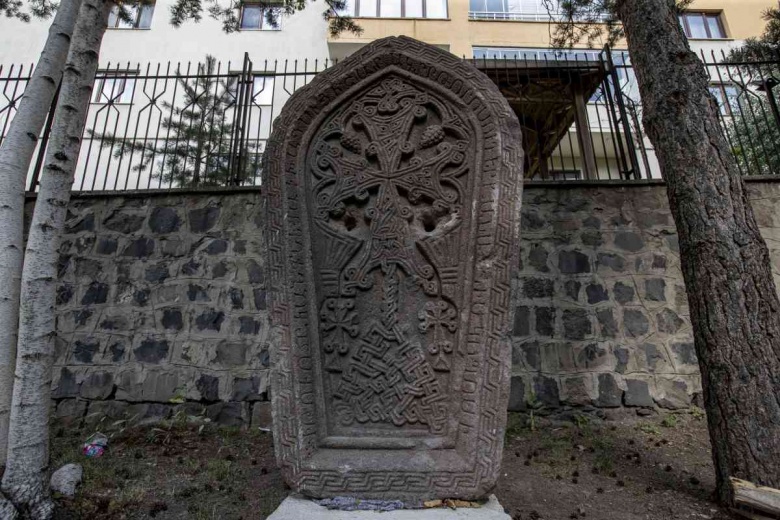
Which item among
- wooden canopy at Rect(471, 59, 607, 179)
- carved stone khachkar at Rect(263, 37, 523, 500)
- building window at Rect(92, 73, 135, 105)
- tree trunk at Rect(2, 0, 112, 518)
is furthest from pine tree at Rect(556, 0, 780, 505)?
building window at Rect(92, 73, 135, 105)

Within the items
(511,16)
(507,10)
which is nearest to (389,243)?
(511,16)

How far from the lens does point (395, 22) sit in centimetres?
1059

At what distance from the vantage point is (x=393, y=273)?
6.82ft

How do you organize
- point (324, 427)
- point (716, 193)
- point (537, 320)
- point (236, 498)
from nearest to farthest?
point (324, 427)
point (236, 498)
point (716, 193)
point (537, 320)

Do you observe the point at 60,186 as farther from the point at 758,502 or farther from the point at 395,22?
the point at 395,22

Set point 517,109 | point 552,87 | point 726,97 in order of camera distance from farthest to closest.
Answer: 1. point 517,109
2. point 552,87
3. point 726,97

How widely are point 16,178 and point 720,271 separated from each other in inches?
137

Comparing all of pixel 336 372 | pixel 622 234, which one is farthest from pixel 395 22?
pixel 336 372

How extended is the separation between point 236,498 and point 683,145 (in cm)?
298

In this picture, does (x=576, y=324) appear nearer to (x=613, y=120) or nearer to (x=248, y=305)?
(x=613, y=120)

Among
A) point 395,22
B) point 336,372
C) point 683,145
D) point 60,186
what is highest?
point 395,22

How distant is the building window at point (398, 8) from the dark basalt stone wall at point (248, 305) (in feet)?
28.6

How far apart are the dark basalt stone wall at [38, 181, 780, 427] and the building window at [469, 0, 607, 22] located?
902 cm

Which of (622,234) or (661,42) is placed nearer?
(661,42)
